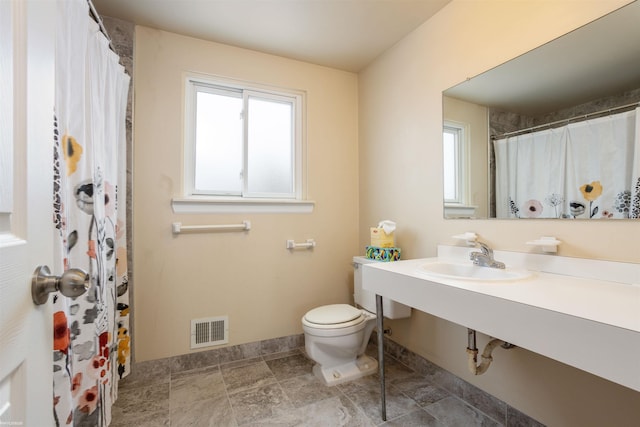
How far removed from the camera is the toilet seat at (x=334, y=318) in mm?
1775

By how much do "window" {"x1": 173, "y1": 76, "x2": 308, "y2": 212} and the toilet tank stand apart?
719mm

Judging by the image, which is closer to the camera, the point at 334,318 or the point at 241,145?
the point at 334,318

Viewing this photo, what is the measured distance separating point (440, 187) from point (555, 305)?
1.05 meters

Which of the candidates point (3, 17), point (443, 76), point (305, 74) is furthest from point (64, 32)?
point (443, 76)

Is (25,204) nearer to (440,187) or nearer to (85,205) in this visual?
(85,205)

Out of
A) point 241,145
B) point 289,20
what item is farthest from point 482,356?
point 289,20

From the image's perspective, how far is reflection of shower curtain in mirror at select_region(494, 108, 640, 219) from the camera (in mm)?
1075

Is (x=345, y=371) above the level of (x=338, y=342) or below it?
below

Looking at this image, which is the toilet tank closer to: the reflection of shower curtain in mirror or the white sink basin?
the white sink basin

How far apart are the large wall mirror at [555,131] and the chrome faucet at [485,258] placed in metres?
0.19

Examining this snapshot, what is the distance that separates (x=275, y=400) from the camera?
1.66m

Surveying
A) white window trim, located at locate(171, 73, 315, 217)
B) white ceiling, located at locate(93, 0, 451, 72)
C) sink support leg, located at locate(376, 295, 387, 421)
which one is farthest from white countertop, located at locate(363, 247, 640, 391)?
white ceiling, located at locate(93, 0, 451, 72)

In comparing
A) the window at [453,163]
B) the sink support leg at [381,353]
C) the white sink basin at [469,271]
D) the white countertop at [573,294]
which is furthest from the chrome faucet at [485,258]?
the sink support leg at [381,353]

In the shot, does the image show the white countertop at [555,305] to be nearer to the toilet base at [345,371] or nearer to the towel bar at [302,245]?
the toilet base at [345,371]
